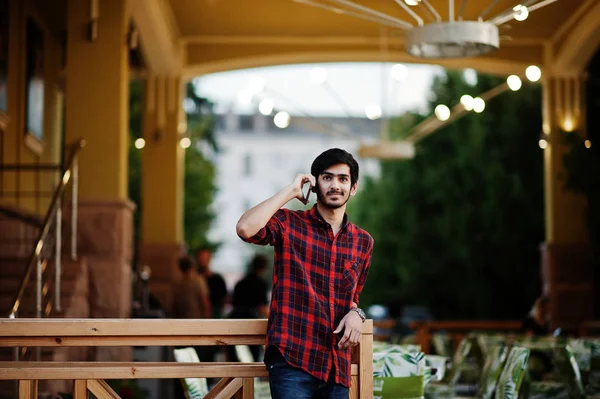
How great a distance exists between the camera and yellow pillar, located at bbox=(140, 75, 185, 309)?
16.1 meters

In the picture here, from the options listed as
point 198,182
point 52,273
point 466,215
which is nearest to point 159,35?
point 52,273

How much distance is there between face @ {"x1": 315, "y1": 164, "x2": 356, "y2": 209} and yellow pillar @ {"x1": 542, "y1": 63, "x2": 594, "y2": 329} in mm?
12371

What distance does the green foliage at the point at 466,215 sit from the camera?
27469mm

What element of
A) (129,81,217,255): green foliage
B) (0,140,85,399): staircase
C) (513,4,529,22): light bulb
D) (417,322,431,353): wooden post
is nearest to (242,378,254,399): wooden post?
(0,140,85,399): staircase

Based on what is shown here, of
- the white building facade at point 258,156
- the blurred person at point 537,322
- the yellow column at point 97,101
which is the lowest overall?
the blurred person at point 537,322

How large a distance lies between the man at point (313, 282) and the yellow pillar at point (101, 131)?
6.31m

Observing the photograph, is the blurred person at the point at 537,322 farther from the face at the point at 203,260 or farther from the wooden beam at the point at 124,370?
the wooden beam at the point at 124,370

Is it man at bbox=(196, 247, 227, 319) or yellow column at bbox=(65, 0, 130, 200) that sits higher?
yellow column at bbox=(65, 0, 130, 200)

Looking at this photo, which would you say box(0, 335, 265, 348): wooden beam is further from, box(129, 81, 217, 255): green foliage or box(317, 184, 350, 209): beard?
box(129, 81, 217, 255): green foliage

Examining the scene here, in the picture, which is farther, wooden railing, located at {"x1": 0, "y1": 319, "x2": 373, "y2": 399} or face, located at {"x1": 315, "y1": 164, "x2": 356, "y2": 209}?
wooden railing, located at {"x1": 0, "y1": 319, "x2": 373, "y2": 399}

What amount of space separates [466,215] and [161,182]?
14286 millimetres

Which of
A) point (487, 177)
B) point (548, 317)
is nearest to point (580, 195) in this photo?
point (548, 317)

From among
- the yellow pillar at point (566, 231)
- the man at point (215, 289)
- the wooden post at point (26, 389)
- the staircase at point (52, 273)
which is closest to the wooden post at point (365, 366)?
the wooden post at point (26, 389)

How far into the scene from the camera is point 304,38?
16.2 meters
